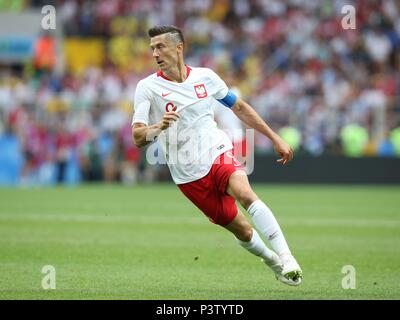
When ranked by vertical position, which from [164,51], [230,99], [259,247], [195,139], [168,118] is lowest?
[259,247]

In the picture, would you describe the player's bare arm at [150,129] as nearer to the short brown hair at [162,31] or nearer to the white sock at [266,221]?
the short brown hair at [162,31]

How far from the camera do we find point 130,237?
1419cm

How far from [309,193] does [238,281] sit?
1483cm

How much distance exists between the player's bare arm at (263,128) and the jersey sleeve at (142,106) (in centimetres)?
96

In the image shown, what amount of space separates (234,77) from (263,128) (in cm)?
2144

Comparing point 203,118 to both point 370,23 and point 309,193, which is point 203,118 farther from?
point 370,23

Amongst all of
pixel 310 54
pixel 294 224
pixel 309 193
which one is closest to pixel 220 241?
pixel 294 224

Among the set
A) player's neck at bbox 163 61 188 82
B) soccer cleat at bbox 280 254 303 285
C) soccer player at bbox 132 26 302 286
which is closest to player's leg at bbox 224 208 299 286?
soccer player at bbox 132 26 302 286

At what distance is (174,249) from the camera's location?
12719mm

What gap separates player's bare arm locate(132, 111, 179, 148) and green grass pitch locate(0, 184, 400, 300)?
1449 millimetres

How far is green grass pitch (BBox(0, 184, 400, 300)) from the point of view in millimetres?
9109

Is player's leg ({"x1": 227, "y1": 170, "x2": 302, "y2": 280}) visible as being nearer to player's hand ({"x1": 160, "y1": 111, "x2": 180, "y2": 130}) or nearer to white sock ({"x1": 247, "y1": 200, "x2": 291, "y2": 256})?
white sock ({"x1": 247, "y1": 200, "x2": 291, "y2": 256})

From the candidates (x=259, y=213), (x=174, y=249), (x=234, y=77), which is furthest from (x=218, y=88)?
(x=234, y=77)

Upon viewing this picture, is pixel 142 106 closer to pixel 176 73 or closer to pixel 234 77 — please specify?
pixel 176 73
